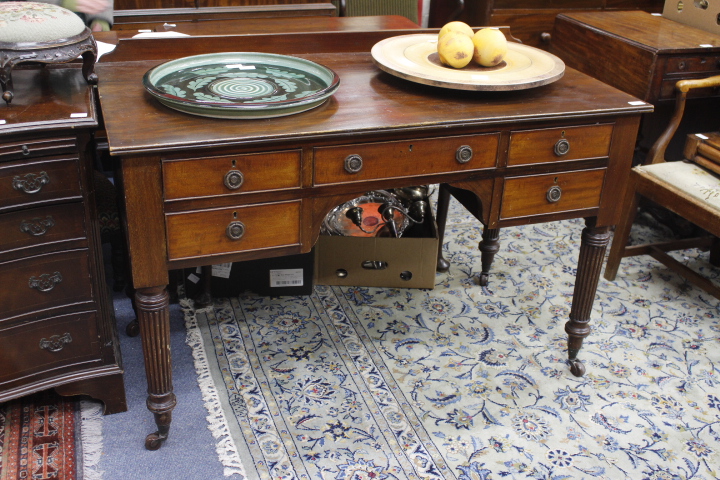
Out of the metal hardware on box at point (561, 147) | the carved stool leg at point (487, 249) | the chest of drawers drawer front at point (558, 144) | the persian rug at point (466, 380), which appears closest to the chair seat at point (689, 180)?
the persian rug at point (466, 380)

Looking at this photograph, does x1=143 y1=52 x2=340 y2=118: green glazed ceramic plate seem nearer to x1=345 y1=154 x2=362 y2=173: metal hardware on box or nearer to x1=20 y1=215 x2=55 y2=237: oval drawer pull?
x1=345 y1=154 x2=362 y2=173: metal hardware on box

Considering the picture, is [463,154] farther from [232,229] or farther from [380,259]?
[380,259]

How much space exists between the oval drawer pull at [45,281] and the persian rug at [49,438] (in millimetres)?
437

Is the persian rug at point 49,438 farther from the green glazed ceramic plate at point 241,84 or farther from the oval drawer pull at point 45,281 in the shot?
the green glazed ceramic plate at point 241,84

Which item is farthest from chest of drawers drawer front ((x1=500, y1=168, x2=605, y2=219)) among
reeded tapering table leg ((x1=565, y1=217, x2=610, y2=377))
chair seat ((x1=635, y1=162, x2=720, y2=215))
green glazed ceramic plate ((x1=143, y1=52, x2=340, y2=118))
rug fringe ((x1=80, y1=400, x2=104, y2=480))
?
rug fringe ((x1=80, y1=400, x2=104, y2=480))

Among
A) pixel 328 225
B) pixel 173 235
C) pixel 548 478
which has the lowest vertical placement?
pixel 548 478

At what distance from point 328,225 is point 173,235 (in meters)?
1.07

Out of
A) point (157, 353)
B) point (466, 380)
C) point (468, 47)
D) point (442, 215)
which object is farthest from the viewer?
point (442, 215)

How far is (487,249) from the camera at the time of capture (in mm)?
2719

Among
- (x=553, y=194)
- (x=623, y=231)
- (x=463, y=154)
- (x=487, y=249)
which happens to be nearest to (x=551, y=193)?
(x=553, y=194)

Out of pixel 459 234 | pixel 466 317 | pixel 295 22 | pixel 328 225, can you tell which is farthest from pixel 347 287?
pixel 295 22

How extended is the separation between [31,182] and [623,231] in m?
2.11

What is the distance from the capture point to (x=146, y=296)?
1717 millimetres

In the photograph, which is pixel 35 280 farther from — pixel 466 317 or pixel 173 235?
pixel 466 317
